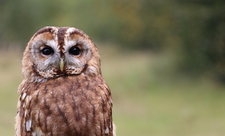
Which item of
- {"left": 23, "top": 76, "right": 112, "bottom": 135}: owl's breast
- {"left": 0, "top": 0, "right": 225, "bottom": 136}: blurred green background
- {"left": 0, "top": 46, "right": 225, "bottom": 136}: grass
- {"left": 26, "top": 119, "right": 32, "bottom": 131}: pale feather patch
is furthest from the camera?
{"left": 0, "top": 0, "right": 225, "bottom": 136}: blurred green background

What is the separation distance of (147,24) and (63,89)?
14832mm

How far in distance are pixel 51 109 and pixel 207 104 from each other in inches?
379

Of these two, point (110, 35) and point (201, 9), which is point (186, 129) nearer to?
point (201, 9)

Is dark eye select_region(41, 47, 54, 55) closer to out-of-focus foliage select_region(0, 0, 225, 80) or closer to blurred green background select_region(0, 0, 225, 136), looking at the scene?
blurred green background select_region(0, 0, 225, 136)

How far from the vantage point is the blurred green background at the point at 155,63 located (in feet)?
32.9

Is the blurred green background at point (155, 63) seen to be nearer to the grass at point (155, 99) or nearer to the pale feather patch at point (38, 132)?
the grass at point (155, 99)

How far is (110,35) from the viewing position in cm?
2303

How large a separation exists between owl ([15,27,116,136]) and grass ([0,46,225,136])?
3.86 m

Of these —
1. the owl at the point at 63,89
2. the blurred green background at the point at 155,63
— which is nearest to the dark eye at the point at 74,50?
the owl at the point at 63,89

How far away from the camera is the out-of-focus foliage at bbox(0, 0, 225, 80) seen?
1374 centimetres

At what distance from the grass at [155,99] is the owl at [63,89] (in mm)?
3864

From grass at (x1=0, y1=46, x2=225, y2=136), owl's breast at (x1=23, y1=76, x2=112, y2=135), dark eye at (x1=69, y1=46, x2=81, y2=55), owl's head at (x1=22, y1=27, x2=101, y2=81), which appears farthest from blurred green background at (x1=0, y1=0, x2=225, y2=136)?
owl's breast at (x1=23, y1=76, x2=112, y2=135)

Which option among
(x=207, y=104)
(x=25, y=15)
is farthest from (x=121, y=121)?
(x=25, y=15)

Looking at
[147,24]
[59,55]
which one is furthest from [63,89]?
[147,24]
